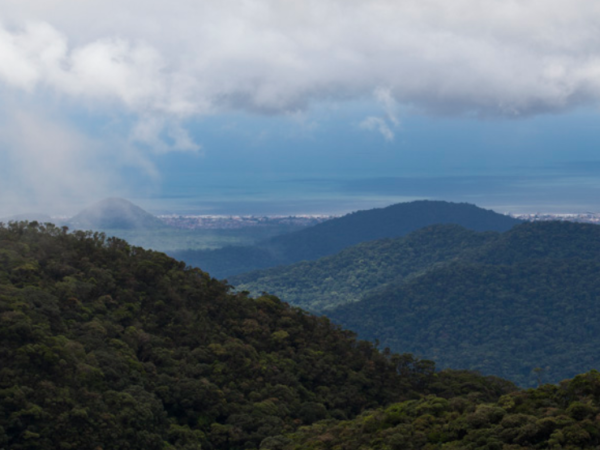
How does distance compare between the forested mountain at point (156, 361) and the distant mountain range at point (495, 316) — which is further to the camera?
the distant mountain range at point (495, 316)

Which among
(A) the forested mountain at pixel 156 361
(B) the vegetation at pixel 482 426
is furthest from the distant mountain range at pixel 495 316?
(B) the vegetation at pixel 482 426

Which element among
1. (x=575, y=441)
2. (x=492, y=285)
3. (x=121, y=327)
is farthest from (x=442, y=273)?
(x=575, y=441)

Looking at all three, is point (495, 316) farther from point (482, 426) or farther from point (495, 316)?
point (482, 426)

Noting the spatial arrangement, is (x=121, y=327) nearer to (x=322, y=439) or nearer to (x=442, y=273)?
(x=322, y=439)

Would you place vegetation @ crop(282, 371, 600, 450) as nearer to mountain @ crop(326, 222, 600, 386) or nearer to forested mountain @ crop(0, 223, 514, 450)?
forested mountain @ crop(0, 223, 514, 450)

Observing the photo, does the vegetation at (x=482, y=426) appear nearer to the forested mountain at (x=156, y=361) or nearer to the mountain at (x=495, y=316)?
the forested mountain at (x=156, y=361)

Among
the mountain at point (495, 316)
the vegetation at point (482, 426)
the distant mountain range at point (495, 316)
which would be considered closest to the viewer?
the vegetation at point (482, 426)

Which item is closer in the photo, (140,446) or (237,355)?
(140,446)
